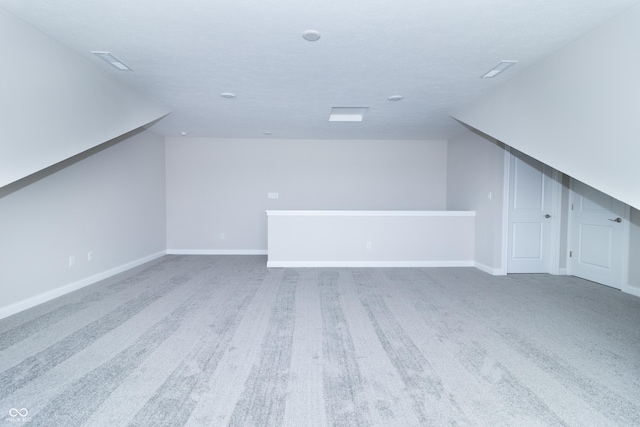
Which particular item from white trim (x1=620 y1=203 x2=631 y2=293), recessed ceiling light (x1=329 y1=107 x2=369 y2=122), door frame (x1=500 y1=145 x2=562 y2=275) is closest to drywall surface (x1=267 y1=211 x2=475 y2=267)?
door frame (x1=500 y1=145 x2=562 y2=275)

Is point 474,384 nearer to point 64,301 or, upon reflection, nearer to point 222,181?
point 64,301

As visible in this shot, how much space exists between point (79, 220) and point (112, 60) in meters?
2.26

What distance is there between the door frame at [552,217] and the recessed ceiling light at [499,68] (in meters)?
1.96

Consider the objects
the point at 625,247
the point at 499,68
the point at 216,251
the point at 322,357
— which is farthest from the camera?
the point at 216,251

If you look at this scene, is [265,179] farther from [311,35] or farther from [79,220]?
[311,35]

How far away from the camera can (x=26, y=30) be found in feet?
7.93

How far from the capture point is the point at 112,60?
3.03 m

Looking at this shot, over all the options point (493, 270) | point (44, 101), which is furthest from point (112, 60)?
point (493, 270)

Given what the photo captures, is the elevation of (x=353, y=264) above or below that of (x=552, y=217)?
below

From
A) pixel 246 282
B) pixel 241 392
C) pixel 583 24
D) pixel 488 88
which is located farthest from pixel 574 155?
pixel 246 282

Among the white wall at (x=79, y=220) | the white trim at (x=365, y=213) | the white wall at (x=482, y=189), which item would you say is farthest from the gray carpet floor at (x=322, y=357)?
the white trim at (x=365, y=213)

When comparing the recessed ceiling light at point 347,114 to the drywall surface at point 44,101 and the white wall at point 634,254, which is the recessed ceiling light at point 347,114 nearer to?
the drywall surface at point 44,101

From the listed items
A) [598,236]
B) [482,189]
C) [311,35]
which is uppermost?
[311,35]

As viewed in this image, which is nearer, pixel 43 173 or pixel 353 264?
pixel 43 173
